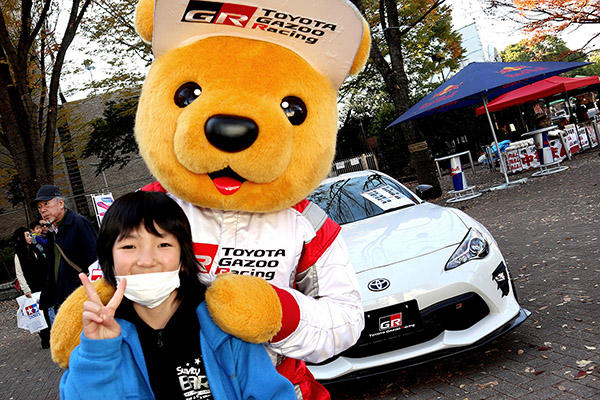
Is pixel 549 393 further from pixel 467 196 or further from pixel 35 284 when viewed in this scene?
pixel 467 196

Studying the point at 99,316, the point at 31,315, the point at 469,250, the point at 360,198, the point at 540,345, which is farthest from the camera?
the point at 31,315

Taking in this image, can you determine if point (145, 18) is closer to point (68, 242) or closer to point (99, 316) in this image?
point (99, 316)

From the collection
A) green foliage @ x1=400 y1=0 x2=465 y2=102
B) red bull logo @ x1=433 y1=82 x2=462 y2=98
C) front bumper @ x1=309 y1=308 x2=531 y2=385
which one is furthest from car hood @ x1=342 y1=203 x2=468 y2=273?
green foliage @ x1=400 y1=0 x2=465 y2=102

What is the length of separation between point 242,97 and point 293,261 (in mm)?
607

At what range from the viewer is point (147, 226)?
1.71m

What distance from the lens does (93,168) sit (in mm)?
30719

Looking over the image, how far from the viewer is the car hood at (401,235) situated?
4.06 m

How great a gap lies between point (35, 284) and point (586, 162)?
14.6 m

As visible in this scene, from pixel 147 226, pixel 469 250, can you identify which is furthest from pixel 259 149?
pixel 469 250

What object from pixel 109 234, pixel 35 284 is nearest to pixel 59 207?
pixel 35 284

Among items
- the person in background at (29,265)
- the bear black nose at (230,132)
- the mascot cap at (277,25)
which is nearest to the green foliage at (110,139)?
the person in background at (29,265)

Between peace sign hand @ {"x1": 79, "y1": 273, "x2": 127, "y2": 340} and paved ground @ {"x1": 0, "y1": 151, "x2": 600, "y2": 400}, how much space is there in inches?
110

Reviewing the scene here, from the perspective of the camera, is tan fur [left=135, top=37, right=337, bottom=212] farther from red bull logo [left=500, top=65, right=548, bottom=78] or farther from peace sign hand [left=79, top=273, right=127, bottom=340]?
red bull logo [left=500, top=65, right=548, bottom=78]

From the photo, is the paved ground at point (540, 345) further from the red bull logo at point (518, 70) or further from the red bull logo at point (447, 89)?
the red bull logo at point (447, 89)
